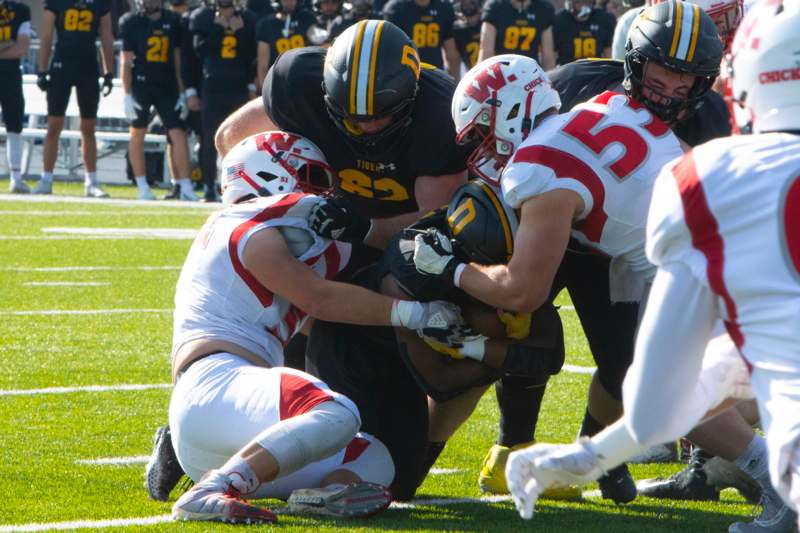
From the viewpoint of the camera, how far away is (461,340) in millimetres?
3643

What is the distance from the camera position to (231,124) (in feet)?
15.6

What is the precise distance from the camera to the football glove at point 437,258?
3527mm

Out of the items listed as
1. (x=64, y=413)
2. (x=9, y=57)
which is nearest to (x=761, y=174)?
(x=64, y=413)

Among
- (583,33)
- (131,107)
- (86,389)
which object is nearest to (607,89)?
(86,389)

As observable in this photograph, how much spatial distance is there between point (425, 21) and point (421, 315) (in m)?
9.13

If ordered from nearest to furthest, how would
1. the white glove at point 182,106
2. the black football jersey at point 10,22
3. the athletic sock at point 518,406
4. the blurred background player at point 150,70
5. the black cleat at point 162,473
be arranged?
1. the black cleat at point 162,473
2. the athletic sock at point 518,406
3. the black football jersey at point 10,22
4. the blurred background player at point 150,70
5. the white glove at point 182,106

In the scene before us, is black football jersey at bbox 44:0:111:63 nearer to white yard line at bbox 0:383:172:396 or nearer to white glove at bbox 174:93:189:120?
white glove at bbox 174:93:189:120

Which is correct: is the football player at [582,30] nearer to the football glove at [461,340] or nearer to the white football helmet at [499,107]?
the white football helmet at [499,107]

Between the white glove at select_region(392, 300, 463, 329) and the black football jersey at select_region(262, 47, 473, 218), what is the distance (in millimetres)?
643

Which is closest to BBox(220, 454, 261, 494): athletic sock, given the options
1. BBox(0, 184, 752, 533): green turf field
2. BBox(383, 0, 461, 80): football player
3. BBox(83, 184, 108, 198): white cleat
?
BBox(0, 184, 752, 533): green turf field

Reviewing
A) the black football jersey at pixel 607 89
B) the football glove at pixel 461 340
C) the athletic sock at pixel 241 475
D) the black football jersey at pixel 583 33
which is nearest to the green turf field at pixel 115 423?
the athletic sock at pixel 241 475

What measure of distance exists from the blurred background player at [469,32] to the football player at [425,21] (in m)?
0.84

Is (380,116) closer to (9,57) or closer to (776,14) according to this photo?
(776,14)

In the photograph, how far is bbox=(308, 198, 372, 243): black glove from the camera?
3670 mm
